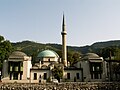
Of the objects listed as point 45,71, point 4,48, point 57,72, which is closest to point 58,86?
point 57,72

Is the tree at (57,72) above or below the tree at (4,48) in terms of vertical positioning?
below

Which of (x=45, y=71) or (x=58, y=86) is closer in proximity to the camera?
(x=58, y=86)

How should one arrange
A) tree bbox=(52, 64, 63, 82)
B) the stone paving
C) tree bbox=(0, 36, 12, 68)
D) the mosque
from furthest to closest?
tree bbox=(0, 36, 12, 68) < tree bbox=(52, 64, 63, 82) < the mosque < the stone paving

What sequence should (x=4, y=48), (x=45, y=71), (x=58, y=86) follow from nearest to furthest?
(x=58, y=86)
(x=45, y=71)
(x=4, y=48)

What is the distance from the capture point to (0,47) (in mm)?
60938

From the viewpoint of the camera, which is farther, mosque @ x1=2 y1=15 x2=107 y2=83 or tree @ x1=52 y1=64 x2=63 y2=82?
tree @ x1=52 y1=64 x2=63 y2=82

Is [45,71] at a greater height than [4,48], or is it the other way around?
[4,48]

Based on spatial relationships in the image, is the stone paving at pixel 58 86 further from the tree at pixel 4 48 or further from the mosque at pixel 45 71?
the tree at pixel 4 48

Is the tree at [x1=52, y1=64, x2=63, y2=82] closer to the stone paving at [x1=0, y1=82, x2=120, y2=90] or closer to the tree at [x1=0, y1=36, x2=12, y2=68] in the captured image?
the tree at [x1=0, y1=36, x2=12, y2=68]

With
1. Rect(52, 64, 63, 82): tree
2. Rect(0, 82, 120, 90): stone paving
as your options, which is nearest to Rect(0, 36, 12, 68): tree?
Rect(52, 64, 63, 82): tree

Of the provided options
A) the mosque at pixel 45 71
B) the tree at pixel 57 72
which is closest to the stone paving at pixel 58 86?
the mosque at pixel 45 71

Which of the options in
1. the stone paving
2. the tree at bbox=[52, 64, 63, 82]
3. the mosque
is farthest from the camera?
the tree at bbox=[52, 64, 63, 82]

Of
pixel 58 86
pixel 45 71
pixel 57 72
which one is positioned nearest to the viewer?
pixel 58 86

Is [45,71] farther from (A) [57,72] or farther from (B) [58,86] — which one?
(B) [58,86]
